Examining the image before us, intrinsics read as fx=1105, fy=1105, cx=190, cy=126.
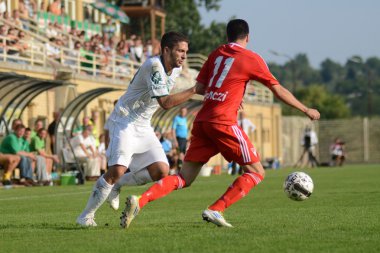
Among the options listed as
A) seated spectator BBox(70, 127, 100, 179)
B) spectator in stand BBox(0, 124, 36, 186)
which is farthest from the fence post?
spectator in stand BBox(0, 124, 36, 186)

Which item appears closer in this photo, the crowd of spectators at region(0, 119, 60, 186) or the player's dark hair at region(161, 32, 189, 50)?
the player's dark hair at region(161, 32, 189, 50)

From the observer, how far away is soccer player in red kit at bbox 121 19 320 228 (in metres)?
10.7

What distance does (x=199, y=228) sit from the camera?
10.7 meters

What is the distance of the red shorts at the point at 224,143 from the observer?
35.0 ft

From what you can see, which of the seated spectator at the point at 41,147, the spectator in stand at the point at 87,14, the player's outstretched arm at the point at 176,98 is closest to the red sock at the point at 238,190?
the player's outstretched arm at the point at 176,98

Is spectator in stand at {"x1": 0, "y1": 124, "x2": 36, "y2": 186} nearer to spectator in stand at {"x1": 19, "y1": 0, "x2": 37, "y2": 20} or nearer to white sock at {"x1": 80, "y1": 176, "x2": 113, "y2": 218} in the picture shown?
spectator in stand at {"x1": 19, "y1": 0, "x2": 37, "y2": 20}

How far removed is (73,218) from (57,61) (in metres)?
21.7

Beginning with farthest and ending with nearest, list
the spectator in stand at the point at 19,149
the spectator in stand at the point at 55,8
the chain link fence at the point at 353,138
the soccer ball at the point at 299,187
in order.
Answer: the chain link fence at the point at 353,138, the spectator in stand at the point at 55,8, the spectator in stand at the point at 19,149, the soccer ball at the point at 299,187

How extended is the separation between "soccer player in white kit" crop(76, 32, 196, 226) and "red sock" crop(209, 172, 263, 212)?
897mm

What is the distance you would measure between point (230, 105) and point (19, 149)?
14018mm

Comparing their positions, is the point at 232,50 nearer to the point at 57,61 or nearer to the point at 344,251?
the point at 344,251

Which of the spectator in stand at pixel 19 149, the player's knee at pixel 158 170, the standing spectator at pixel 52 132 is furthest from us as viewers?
the standing spectator at pixel 52 132

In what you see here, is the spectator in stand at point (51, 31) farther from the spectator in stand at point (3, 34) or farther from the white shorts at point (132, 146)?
the white shorts at point (132, 146)

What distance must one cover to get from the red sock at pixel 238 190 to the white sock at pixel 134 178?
110 cm
